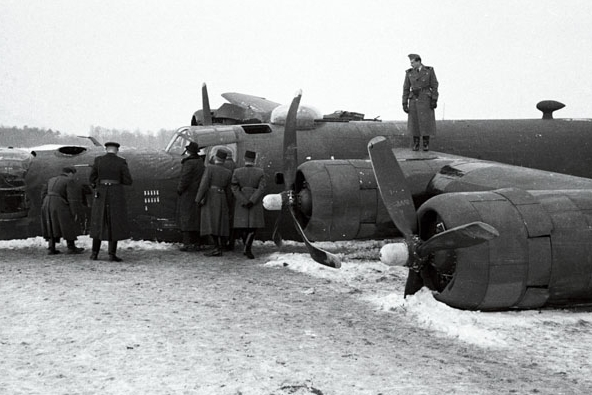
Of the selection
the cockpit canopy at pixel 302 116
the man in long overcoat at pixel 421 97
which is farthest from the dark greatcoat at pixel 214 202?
the man in long overcoat at pixel 421 97

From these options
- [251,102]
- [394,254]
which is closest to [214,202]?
[394,254]

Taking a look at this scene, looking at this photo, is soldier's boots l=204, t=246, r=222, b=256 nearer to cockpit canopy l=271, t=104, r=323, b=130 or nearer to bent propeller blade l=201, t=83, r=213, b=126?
cockpit canopy l=271, t=104, r=323, b=130

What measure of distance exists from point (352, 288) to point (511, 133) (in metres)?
7.07

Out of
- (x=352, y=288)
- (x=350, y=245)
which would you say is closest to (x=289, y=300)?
(x=352, y=288)

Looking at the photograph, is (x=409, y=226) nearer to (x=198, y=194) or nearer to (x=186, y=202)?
(x=198, y=194)

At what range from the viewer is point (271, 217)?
12.6 metres

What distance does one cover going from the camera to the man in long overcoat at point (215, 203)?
11.8 meters

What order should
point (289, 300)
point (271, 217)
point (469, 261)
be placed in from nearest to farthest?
point (469, 261)
point (289, 300)
point (271, 217)

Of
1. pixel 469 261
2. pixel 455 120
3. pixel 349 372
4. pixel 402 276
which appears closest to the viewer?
pixel 349 372

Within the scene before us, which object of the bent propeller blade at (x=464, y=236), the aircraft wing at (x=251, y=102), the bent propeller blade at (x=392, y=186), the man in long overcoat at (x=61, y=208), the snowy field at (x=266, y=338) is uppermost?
the aircraft wing at (x=251, y=102)

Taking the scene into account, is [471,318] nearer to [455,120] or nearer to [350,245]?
[350,245]

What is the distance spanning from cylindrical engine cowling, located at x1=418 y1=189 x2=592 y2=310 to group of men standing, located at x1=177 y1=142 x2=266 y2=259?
507cm

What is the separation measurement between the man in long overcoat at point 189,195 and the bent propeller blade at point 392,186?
4.97 metres

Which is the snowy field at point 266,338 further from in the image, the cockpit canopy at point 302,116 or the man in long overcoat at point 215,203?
the cockpit canopy at point 302,116
